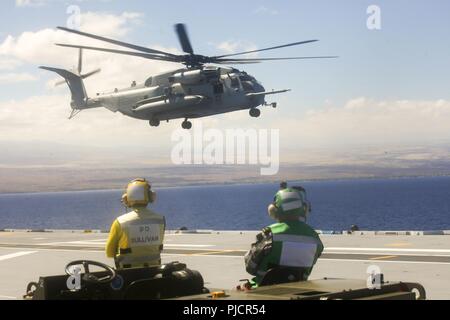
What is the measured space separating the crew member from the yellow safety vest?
70.6 inches

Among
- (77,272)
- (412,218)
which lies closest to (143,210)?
(77,272)

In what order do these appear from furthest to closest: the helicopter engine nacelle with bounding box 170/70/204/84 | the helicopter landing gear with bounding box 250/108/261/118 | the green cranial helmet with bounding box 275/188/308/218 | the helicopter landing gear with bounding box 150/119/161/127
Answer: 1. the helicopter landing gear with bounding box 150/119/161/127
2. the helicopter engine nacelle with bounding box 170/70/204/84
3. the helicopter landing gear with bounding box 250/108/261/118
4. the green cranial helmet with bounding box 275/188/308/218

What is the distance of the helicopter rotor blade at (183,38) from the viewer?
31478mm

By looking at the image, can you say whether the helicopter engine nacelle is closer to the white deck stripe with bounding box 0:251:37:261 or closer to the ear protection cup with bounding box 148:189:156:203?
the white deck stripe with bounding box 0:251:37:261

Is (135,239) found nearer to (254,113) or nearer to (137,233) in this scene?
(137,233)

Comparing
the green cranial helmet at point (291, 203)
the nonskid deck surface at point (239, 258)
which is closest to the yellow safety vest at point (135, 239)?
the green cranial helmet at point (291, 203)

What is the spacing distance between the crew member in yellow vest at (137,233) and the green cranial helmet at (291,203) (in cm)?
196

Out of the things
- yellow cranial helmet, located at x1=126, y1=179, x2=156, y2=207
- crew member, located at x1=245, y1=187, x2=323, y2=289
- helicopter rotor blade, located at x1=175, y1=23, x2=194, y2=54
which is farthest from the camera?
helicopter rotor blade, located at x1=175, y1=23, x2=194, y2=54

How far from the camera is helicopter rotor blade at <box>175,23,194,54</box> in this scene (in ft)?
103

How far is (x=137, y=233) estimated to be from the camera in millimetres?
8852

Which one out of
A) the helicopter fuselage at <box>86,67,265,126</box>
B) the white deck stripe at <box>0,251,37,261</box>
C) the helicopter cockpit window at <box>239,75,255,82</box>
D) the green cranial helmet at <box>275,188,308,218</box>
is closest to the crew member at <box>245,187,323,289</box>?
the green cranial helmet at <box>275,188,308,218</box>

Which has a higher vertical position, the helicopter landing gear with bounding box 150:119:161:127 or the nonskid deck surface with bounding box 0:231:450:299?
the helicopter landing gear with bounding box 150:119:161:127
